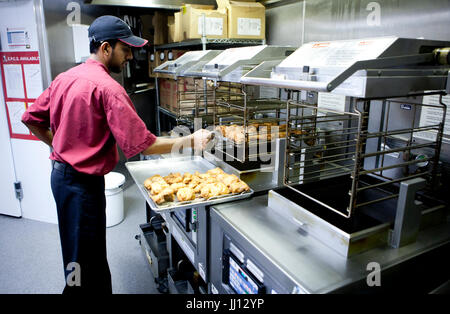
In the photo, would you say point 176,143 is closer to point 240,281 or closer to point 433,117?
point 240,281

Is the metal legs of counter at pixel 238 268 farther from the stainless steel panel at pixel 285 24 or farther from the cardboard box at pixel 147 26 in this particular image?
the cardboard box at pixel 147 26

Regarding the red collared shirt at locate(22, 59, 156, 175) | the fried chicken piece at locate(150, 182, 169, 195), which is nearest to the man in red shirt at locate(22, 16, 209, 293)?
the red collared shirt at locate(22, 59, 156, 175)

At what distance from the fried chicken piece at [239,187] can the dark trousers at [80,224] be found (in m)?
0.76

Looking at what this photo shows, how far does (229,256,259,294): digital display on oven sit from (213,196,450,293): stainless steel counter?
0.16 m

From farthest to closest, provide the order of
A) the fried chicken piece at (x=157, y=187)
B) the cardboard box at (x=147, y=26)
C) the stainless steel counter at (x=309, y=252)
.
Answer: the cardboard box at (x=147, y=26) < the fried chicken piece at (x=157, y=187) < the stainless steel counter at (x=309, y=252)

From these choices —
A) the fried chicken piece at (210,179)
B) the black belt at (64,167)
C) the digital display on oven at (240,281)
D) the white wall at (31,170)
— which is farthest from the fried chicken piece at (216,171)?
the white wall at (31,170)

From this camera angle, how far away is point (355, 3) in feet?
6.98

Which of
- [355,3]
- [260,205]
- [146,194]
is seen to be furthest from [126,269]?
[355,3]

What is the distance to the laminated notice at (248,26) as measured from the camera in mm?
2949

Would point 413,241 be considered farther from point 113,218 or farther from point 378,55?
point 113,218

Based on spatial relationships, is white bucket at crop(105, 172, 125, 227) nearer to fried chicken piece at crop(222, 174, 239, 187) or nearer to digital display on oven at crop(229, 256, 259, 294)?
fried chicken piece at crop(222, 174, 239, 187)

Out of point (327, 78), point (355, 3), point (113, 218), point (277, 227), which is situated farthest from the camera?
point (113, 218)

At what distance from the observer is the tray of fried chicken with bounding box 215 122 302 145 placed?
211 cm

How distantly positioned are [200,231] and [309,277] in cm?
77
